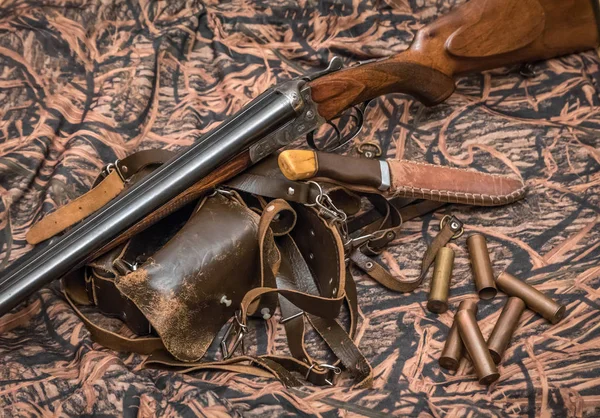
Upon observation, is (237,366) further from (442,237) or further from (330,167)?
(442,237)

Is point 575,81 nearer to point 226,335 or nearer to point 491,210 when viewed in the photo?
point 491,210

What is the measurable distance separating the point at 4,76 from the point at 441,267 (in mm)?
1938

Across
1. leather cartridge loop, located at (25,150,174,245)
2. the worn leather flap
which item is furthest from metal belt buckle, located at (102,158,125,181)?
the worn leather flap

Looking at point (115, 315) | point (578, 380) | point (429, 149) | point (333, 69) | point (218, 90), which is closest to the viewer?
point (578, 380)

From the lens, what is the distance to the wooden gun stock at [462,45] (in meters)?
2.47

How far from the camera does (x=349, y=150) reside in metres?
2.72

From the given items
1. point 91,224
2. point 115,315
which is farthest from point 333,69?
point 115,315

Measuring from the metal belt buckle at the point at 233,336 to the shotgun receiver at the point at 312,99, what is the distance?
45 centimetres

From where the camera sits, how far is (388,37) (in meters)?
2.91

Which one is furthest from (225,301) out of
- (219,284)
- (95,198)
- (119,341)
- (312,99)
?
(312,99)

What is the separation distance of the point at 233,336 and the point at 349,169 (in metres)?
0.72

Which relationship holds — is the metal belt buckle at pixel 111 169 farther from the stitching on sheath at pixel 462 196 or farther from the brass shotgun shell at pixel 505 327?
the brass shotgun shell at pixel 505 327

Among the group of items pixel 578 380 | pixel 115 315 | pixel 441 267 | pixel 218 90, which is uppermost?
pixel 218 90

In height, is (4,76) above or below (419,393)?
above
